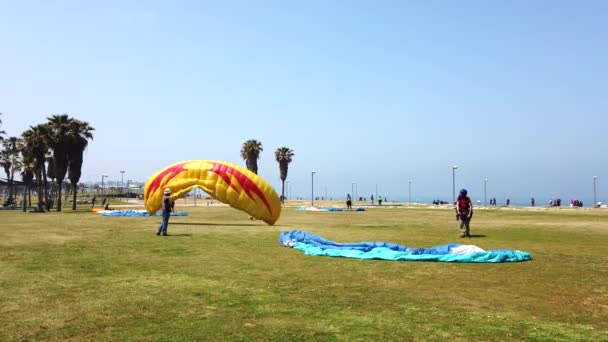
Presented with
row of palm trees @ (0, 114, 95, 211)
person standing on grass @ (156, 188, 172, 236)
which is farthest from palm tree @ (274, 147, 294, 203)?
person standing on grass @ (156, 188, 172, 236)

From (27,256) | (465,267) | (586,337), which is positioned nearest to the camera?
(586,337)

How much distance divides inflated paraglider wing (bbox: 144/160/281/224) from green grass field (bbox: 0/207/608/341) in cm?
1151

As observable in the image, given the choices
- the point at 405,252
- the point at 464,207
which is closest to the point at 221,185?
the point at 464,207

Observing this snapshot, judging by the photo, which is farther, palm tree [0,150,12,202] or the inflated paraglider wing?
palm tree [0,150,12,202]

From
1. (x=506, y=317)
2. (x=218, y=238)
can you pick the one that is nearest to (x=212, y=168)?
(x=218, y=238)

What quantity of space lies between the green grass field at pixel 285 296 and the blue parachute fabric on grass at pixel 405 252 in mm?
617

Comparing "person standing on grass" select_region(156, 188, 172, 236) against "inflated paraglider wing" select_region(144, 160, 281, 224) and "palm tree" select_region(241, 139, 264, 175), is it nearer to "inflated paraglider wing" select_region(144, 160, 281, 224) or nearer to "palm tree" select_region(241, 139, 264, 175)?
"inflated paraglider wing" select_region(144, 160, 281, 224)

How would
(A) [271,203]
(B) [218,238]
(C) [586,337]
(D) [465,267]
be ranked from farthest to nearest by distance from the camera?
(A) [271,203] → (B) [218,238] → (D) [465,267] → (C) [586,337]

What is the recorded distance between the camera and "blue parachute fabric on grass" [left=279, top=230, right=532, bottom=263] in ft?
49.7

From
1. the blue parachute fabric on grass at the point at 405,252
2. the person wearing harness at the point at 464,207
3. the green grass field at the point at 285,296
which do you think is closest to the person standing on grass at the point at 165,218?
the green grass field at the point at 285,296

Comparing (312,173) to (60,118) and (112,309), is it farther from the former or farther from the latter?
(112,309)

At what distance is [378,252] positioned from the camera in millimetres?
16141

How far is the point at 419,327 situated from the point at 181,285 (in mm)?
5731

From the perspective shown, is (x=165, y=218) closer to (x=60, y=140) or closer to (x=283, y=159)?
(x=60, y=140)
